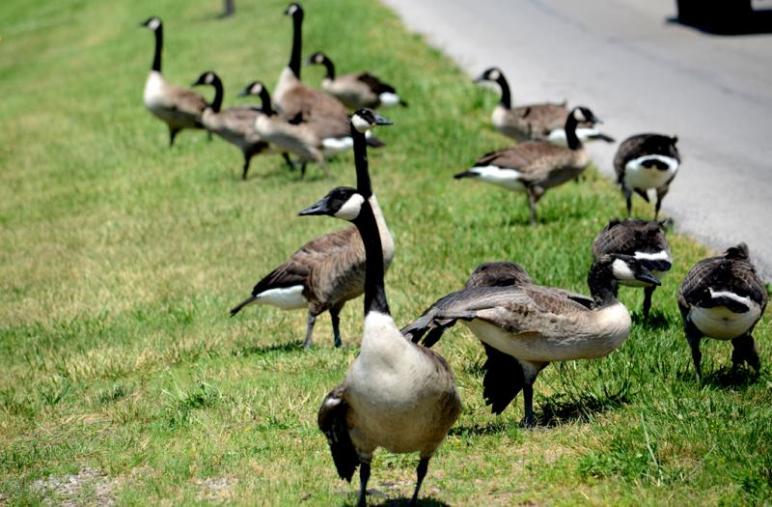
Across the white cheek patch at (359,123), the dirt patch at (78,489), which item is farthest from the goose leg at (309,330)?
the dirt patch at (78,489)

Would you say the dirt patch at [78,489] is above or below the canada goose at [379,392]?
below

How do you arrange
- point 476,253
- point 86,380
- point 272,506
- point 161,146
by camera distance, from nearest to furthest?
1. point 272,506
2. point 86,380
3. point 476,253
4. point 161,146

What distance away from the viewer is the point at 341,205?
5.61 m

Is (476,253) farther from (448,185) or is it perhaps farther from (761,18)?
(761,18)

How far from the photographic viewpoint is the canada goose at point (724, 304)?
6.63 m

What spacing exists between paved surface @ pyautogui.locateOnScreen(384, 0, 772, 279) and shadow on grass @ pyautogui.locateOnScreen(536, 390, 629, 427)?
340 centimetres

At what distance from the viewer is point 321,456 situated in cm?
661

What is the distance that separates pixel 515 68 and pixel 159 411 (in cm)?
1418

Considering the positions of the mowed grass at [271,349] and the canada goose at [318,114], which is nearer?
the mowed grass at [271,349]

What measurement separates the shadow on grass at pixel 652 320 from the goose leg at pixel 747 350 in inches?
42.4

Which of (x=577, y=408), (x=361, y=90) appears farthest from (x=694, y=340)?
(x=361, y=90)

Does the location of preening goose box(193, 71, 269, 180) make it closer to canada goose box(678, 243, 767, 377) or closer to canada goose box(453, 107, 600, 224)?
canada goose box(453, 107, 600, 224)

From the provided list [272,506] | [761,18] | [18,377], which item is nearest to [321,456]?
[272,506]

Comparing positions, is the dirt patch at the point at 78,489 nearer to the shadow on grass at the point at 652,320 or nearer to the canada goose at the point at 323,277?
the canada goose at the point at 323,277
